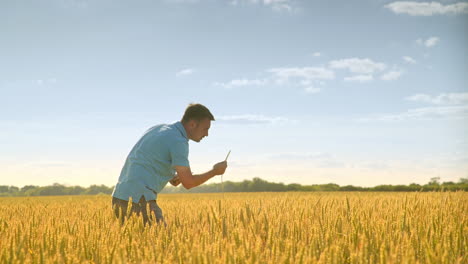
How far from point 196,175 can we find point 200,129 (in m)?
0.61

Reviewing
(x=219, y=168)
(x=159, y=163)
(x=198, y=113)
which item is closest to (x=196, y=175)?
(x=219, y=168)

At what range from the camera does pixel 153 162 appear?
187 inches

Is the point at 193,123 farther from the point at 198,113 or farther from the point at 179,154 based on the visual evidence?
the point at 179,154

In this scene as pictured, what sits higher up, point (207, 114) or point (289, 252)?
point (207, 114)

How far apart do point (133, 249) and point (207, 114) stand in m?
2.58

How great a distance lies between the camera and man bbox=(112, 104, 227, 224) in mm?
4542

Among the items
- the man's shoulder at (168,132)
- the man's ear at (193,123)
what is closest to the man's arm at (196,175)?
the man's shoulder at (168,132)

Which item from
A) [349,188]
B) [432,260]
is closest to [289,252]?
[432,260]

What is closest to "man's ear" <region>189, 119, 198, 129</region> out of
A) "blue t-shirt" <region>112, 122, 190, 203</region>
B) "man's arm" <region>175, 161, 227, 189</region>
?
"blue t-shirt" <region>112, 122, 190, 203</region>

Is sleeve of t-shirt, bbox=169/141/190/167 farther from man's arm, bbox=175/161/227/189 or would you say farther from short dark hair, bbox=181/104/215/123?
short dark hair, bbox=181/104/215/123

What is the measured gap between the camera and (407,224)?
3859 millimetres

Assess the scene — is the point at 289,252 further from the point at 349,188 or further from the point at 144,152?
the point at 349,188

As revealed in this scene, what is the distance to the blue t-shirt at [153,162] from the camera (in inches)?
181

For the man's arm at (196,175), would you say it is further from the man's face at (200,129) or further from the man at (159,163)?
the man's face at (200,129)
